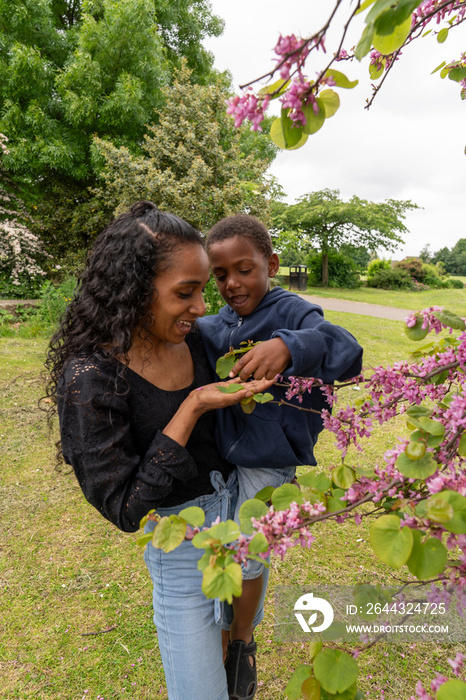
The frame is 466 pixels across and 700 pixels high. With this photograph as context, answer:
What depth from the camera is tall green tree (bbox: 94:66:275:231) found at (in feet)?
24.6

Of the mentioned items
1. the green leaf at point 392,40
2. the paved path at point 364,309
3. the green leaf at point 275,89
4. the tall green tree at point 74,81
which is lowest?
the paved path at point 364,309

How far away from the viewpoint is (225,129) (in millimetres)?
10195

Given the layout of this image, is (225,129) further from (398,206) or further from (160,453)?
(398,206)

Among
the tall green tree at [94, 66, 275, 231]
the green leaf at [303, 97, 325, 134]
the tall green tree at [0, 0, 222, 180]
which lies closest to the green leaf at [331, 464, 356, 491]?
the green leaf at [303, 97, 325, 134]

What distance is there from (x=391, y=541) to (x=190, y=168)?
824 cm

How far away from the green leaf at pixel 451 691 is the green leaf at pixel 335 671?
0.16 metres

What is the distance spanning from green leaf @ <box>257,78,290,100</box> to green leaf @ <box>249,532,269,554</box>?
0.70m

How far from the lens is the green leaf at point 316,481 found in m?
0.83

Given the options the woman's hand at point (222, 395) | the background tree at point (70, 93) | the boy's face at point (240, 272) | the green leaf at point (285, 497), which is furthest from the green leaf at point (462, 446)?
the background tree at point (70, 93)

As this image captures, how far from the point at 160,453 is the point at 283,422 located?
491 mm

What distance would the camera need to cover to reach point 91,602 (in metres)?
2.68

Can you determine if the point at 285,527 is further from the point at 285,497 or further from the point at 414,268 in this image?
the point at 414,268

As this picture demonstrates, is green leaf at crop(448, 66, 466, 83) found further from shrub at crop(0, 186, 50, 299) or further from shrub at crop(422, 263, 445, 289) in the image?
shrub at crop(422, 263, 445, 289)

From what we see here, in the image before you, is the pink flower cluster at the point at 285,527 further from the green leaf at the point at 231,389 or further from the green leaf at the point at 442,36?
the green leaf at the point at 442,36
